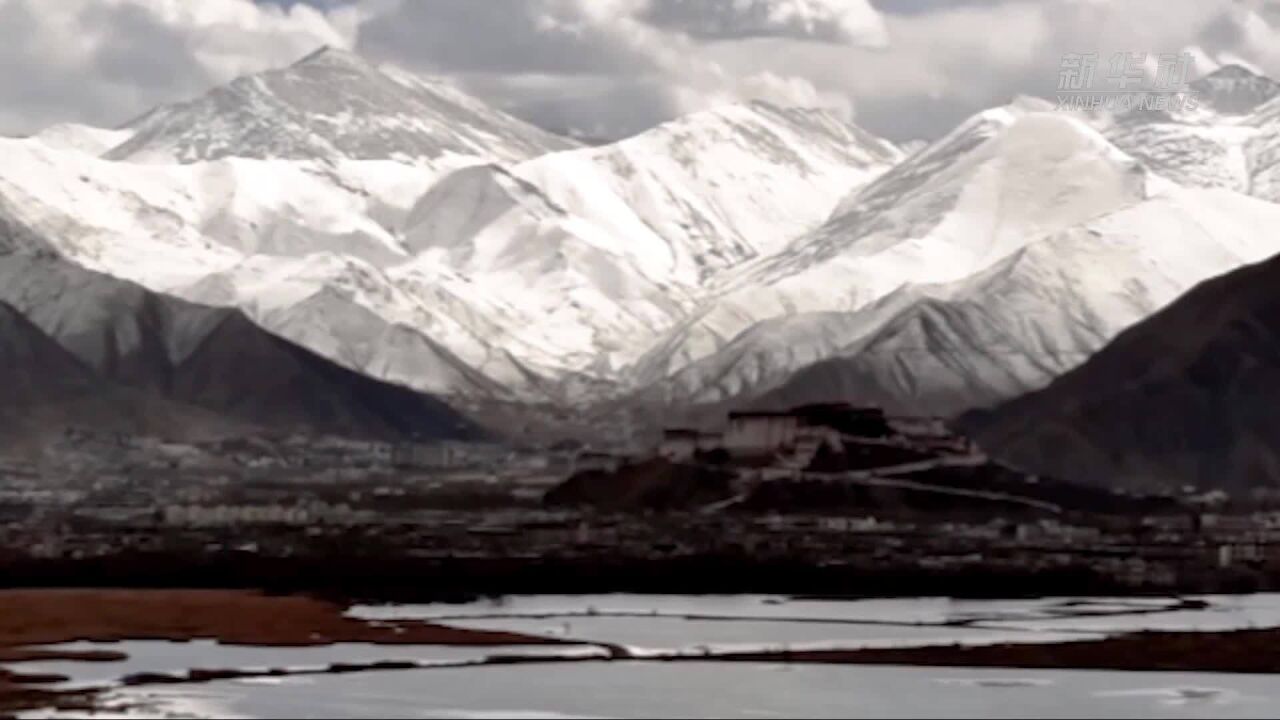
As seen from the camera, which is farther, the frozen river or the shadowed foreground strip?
the shadowed foreground strip

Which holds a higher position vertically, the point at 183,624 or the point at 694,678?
the point at 183,624

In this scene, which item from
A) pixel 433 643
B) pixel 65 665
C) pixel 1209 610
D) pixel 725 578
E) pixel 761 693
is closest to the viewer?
pixel 761 693

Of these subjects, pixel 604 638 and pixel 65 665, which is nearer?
pixel 65 665

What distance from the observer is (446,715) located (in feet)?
307

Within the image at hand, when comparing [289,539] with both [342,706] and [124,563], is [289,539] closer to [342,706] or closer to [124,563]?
[124,563]

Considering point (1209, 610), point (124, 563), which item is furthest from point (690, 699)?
point (124, 563)

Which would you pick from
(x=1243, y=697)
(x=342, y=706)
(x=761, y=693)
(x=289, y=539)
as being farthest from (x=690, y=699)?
(x=289, y=539)

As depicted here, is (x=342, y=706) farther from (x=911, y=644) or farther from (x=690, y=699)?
(x=911, y=644)

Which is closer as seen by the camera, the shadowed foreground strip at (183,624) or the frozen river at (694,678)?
the frozen river at (694,678)

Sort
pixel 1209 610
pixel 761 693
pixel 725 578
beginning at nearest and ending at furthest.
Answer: pixel 761 693 → pixel 1209 610 → pixel 725 578

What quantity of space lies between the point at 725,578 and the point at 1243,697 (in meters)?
58.2

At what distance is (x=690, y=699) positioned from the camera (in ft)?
323

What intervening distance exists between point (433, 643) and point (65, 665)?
627 inches

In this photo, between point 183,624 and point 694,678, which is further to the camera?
point 183,624
